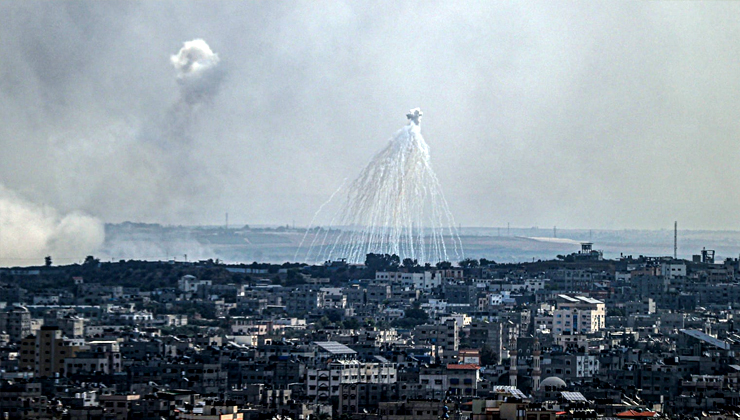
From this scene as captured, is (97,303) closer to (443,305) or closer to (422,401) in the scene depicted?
(443,305)

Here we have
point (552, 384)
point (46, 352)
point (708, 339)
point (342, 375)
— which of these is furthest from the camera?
point (708, 339)

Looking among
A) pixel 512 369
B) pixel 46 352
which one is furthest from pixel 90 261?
pixel 512 369

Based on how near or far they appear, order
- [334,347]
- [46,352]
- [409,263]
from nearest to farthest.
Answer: [46,352] < [334,347] < [409,263]

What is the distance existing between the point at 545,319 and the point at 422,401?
4569 centimetres

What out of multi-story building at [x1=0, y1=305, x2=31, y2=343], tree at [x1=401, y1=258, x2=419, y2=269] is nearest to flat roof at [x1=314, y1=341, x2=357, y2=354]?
multi-story building at [x1=0, y1=305, x2=31, y2=343]

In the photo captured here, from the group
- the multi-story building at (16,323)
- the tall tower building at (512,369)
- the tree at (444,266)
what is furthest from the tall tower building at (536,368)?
the tree at (444,266)

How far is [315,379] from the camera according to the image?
2514 inches

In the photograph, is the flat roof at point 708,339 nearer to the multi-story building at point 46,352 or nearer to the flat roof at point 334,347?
the flat roof at point 334,347

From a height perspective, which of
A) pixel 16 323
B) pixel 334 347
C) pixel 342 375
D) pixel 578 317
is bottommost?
pixel 342 375

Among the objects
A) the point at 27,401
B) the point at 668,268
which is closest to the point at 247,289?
the point at 668,268

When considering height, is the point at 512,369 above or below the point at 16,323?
below

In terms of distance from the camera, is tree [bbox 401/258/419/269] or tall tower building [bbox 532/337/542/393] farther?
tree [bbox 401/258/419/269]

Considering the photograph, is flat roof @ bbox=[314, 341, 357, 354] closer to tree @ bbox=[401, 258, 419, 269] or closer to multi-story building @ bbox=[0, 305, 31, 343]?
multi-story building @ bbox=[0, 305, 31, 343]

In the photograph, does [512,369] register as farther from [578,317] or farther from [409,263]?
[409,263]
